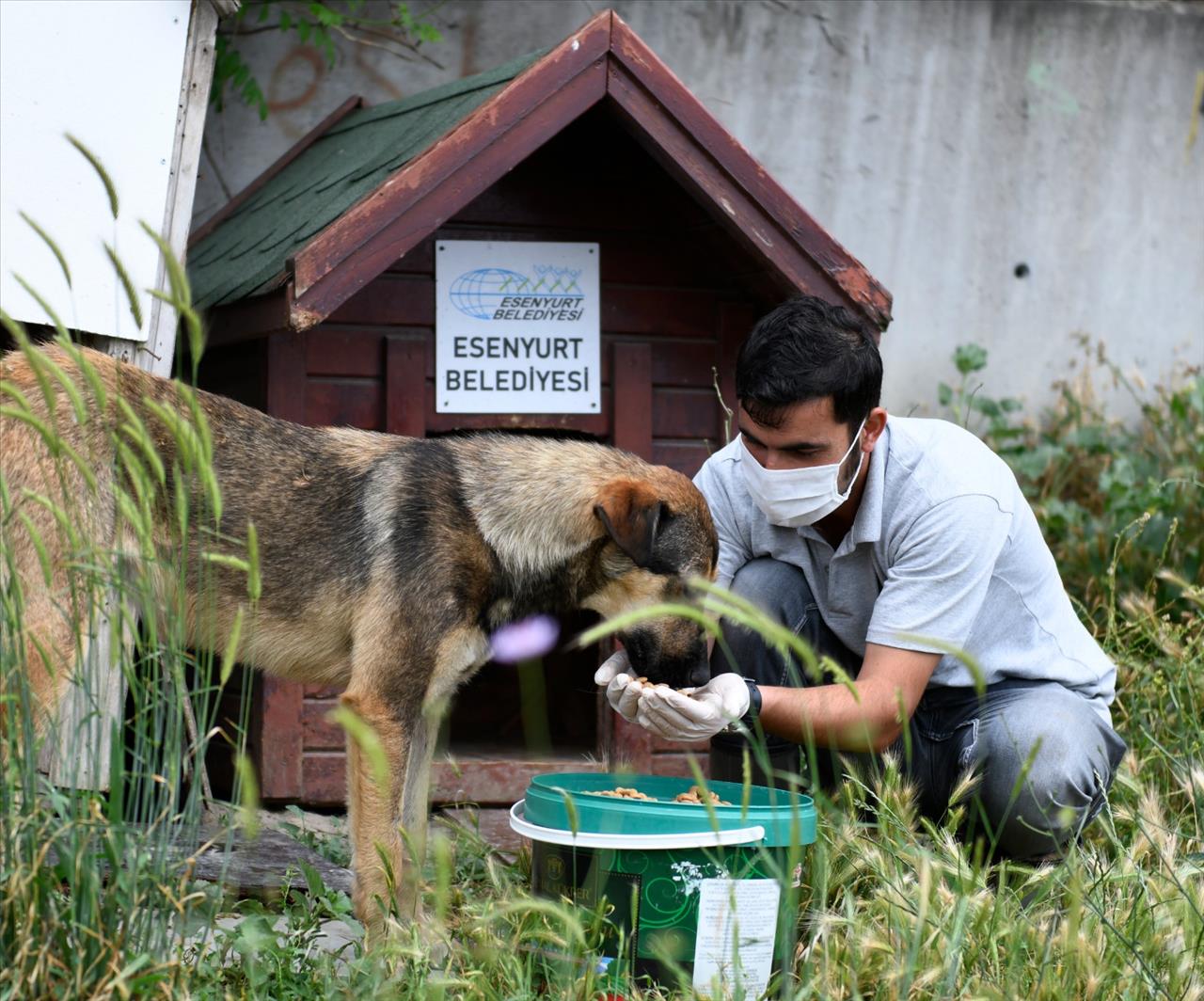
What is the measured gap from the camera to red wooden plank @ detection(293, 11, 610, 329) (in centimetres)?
471

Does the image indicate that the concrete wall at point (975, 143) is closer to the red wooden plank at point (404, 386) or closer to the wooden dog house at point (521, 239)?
the wooden dog house at point (521, 239)

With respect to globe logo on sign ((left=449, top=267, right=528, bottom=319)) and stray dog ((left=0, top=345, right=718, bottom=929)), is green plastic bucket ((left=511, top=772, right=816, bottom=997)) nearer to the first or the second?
stray dog ((left=0, top=345, right=718, bottom=929))

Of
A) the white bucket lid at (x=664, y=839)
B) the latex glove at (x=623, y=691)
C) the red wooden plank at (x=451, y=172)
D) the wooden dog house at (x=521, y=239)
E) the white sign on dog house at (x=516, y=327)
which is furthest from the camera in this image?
the white sign on dog house at (x=516, y=327)

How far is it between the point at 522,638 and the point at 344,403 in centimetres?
141

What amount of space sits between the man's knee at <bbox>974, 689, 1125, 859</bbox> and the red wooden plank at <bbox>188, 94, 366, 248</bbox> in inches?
182

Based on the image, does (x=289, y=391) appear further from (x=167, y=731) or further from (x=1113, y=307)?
(x=1113, y=307)

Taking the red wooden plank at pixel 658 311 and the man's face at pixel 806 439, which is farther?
the red wooden plank at pixel 658 311

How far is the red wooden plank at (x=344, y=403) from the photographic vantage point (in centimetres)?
544

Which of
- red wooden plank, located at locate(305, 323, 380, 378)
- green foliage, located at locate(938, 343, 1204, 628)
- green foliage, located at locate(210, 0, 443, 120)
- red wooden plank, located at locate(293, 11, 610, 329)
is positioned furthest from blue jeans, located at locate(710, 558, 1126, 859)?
green foliage, located at locate(210, 0, 443, 120)

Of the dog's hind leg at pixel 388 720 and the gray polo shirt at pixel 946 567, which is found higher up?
the gray polo shirt at pixel 946 567

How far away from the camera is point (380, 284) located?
552 cm

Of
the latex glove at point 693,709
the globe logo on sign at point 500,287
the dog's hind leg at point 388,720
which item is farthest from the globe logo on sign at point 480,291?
the latex glove at point 693,709

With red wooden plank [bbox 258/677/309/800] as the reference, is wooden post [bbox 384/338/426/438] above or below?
above

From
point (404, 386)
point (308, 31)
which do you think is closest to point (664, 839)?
point (404, 386)
